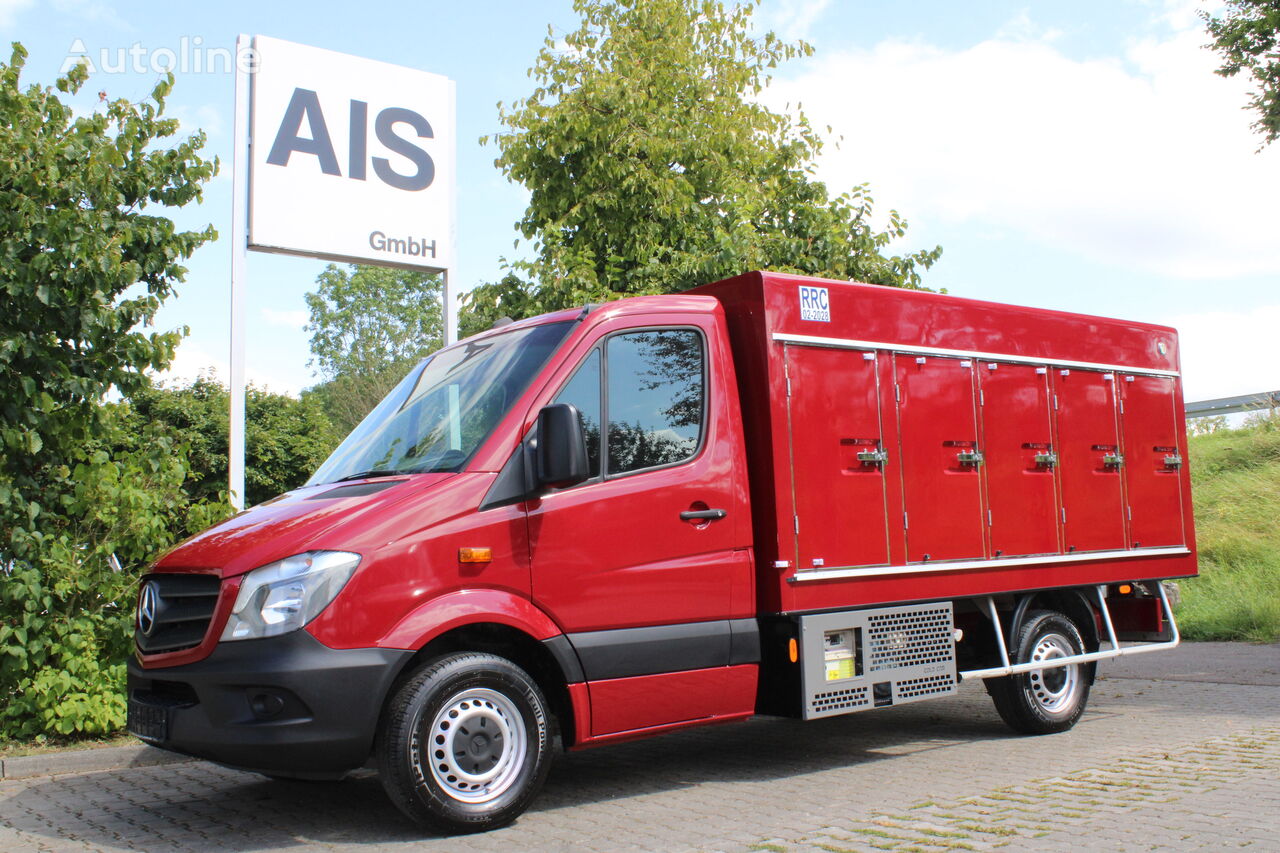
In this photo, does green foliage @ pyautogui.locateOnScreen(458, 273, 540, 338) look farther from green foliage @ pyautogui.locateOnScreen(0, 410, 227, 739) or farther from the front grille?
the front grille

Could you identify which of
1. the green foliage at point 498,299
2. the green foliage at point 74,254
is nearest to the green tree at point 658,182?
the green foliage at point 498,299

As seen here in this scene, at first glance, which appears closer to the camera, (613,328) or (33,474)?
(613,328)

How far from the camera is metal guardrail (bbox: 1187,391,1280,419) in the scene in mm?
25156

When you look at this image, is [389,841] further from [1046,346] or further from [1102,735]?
[1046,346]

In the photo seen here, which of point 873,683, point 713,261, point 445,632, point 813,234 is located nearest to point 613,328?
point 445,632

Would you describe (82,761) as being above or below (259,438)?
below

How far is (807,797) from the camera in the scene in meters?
6.16

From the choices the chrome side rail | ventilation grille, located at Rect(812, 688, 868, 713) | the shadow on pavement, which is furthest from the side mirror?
the chrome side rail

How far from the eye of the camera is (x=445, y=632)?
552cm

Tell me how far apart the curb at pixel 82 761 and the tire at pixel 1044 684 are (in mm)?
5371

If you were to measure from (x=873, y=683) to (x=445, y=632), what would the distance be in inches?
110

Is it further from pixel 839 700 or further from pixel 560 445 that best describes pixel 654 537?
pixel 839 700

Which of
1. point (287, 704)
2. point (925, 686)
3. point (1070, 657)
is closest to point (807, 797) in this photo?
point (925, 686)

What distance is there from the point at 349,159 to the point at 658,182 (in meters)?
7.43
